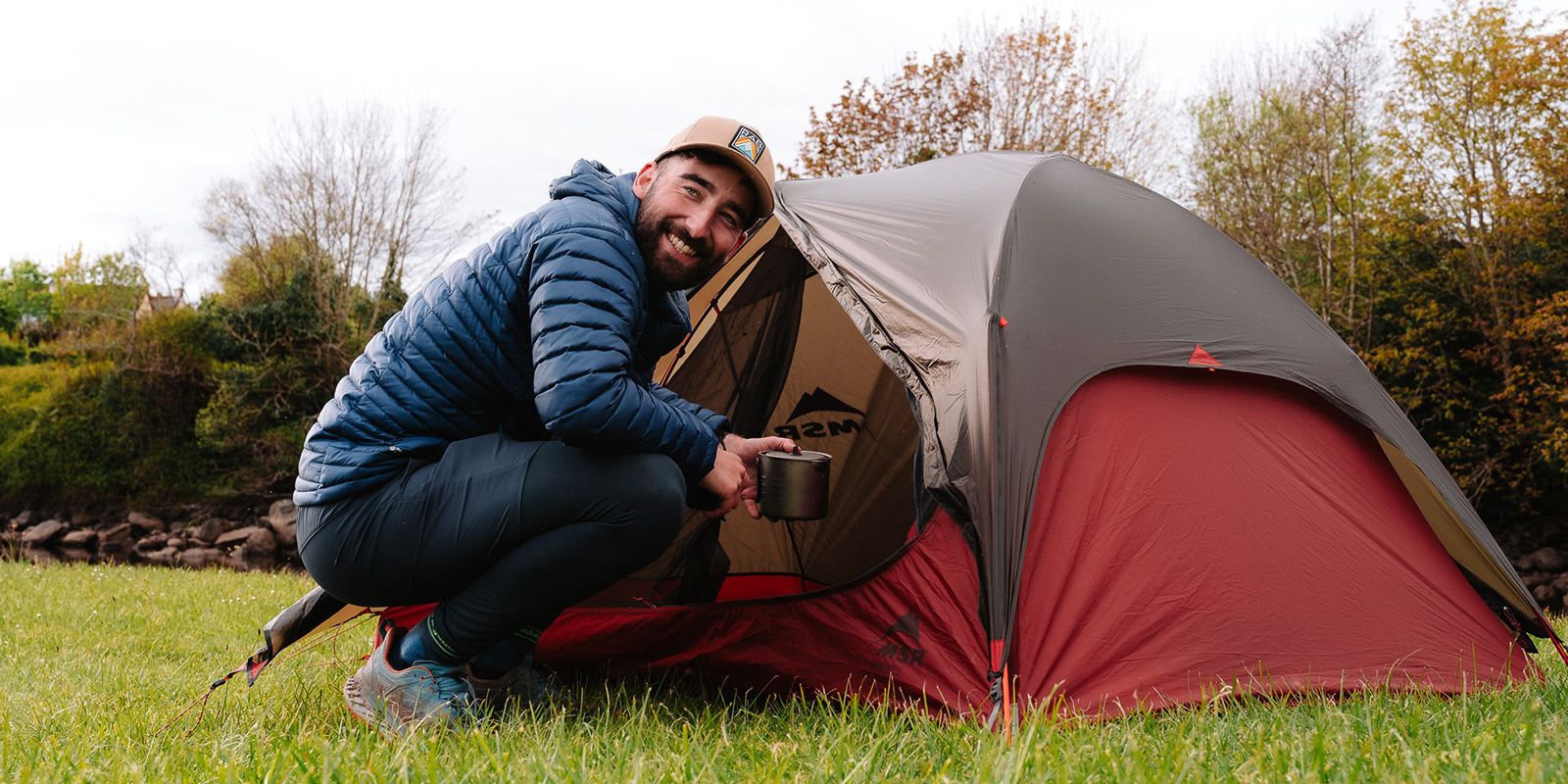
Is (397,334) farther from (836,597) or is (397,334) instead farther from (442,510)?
Answer: (836,597)

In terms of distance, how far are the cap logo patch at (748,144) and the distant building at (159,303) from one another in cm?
1355

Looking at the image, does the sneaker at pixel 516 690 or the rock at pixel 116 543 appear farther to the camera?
the rock at pixel 116 543

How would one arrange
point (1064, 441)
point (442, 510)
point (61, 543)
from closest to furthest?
point (442, 510) < point (1064, 441) < point (61, 543)

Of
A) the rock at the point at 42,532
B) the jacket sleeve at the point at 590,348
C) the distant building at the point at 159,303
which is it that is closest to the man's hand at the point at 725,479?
the jacket sleeve at the point at 590,348

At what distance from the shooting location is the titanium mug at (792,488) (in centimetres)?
197

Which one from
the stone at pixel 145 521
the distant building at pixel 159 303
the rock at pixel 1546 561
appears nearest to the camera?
the rock at pixel 1546 561

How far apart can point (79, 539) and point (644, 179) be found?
12661mm

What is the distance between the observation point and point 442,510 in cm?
177

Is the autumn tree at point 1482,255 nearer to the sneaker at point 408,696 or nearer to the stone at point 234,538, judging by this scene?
the sneaker at point 408,696

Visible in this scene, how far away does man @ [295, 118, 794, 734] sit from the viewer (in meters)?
1.72

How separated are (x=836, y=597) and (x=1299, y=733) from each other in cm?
98

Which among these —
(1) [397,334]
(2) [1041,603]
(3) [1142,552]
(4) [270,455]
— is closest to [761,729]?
(2) [1041,603]

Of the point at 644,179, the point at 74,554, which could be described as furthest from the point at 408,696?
the point at 74,554

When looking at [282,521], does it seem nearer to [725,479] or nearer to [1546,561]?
[725,479]
